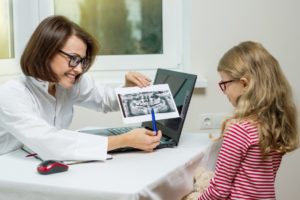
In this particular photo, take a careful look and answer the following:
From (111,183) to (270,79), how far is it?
0.55m

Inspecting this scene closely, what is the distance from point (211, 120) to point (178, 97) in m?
0.82

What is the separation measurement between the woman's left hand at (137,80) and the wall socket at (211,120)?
2.27ft

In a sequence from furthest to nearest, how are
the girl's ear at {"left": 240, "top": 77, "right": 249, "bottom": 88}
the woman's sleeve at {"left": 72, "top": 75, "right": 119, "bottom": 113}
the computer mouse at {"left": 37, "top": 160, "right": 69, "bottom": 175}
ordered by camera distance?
the woman's sleeve at {"left": 72, "top": 75, "right": 119, "bottom": 113}, the girl's ear at {"left": 240, "top": 77, "right": 249, "bottom": 88}, the computer mouse at {"left": 37, "top": 160, "right": 69, "bottom": 175}

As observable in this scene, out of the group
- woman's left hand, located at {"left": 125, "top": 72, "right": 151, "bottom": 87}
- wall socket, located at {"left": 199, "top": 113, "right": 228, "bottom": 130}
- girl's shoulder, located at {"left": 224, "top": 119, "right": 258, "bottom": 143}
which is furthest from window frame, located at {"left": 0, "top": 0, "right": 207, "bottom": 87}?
girl's shoulder, located at {"left": 224, "top": 119, "right": 258, "bottom": 143}

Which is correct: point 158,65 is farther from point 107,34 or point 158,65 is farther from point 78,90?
point 78,90

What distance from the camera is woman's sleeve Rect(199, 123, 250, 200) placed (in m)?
1.14

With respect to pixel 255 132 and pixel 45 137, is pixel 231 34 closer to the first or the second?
pixel 255 132

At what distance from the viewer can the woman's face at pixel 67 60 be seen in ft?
4.56

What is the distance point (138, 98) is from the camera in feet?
4.83

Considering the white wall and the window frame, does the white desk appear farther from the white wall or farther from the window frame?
the window frame

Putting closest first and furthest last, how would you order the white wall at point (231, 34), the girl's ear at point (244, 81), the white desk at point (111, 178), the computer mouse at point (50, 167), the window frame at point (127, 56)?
the white desk at point (111, 178), the computer mouse at point (50, 167), the girl's ear at point (244, 81), the white wall at point (231, 34), the window frame at point (127, 56)

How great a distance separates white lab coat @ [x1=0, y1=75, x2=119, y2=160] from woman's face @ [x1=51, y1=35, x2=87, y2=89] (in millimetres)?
82

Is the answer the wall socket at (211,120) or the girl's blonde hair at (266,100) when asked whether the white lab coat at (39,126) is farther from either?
the wall socket at (211,120)

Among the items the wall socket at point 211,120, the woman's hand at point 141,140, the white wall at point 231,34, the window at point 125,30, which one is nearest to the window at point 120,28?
the window at point 125,30
